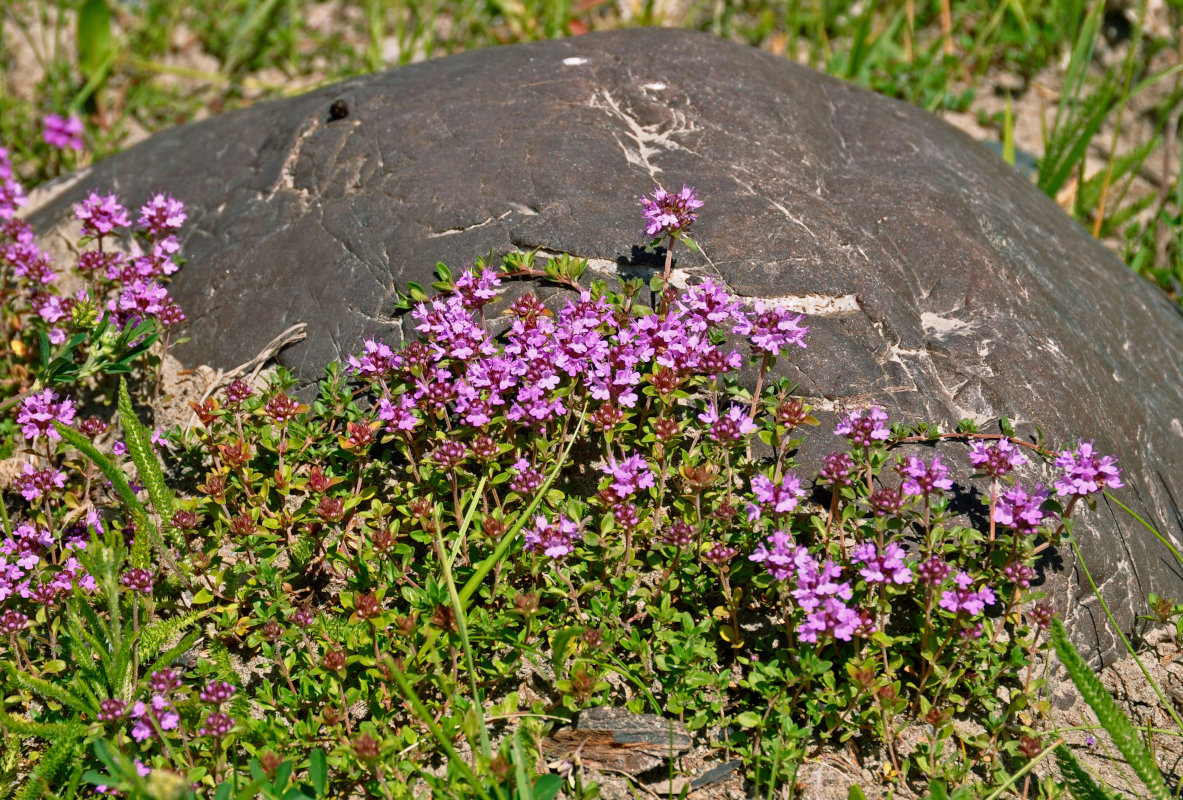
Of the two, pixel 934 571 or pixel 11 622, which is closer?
pixel 934 571

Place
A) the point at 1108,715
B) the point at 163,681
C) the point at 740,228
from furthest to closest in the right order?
the point at 740,228, the point at 163,681, the point at 1108,715

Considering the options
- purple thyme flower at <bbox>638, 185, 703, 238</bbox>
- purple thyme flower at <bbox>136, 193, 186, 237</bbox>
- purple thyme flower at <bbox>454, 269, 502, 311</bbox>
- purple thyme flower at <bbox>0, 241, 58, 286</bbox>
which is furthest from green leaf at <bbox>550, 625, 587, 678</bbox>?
purple thyme flower at <bbox>0, 241, 58, 286</bbox>

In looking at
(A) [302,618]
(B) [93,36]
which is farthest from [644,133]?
(B) [93,36]

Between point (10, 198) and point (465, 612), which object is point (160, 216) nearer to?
point (10, 198)

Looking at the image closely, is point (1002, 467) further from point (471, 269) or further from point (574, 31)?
point (574, 31)

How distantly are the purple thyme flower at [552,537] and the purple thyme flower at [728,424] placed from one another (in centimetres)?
57

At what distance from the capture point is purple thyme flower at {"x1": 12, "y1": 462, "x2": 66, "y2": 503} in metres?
A: 3.50

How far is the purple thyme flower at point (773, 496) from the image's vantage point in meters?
2.97

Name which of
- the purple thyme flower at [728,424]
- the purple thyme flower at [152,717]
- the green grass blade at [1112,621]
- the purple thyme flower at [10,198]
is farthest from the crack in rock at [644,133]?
the purple thyme flower at [10,198]

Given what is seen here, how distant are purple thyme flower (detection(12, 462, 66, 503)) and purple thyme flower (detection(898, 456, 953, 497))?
Answer: 3039 millimetres

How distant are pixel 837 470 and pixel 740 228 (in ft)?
4.01

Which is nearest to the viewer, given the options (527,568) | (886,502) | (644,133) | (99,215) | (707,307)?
(886,502)

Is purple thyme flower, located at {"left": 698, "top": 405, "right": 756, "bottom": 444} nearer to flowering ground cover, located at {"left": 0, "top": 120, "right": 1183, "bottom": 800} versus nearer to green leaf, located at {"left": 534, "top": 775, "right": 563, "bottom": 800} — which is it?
flowering ground cover, located at {"left": 0, "top": 120, "right": 1183, "bottom": 800}

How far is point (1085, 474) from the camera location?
3.03 meters
